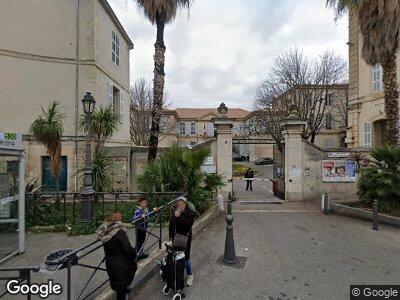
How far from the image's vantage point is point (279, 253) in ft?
20.8

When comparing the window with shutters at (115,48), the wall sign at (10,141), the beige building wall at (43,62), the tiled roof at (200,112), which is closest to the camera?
the wall sign at (10,141)

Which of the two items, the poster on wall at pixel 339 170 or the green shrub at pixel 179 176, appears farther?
the poster on wall at pixel 339 170

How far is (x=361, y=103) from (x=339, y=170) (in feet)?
27.2

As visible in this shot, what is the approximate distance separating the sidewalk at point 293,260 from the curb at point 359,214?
0.39 m

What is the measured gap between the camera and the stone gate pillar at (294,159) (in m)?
13.1

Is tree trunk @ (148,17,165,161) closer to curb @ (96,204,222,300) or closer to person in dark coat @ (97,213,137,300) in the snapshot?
curb @ (96,204,222,300)

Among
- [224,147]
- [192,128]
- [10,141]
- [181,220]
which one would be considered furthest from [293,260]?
[192,128]

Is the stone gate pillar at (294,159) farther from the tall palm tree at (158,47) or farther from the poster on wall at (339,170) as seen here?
the tall palm tree at (158,47)

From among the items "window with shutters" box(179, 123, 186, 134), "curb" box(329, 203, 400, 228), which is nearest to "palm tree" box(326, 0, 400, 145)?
"curb" box(329, 203, 400, 228)

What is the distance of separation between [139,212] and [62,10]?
12931 millimetres

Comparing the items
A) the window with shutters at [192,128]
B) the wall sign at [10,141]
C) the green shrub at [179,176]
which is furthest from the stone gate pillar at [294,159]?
the window with shutters at [192,128]

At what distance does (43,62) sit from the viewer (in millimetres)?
13641

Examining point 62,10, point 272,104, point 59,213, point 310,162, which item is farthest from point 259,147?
point 59,213

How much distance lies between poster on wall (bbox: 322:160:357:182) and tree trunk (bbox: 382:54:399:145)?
2.61 metres
